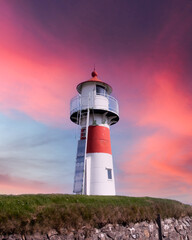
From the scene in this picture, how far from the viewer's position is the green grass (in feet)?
29.8

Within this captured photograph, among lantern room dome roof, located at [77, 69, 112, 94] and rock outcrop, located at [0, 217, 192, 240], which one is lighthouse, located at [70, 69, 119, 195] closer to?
lantern room dome roof, located at [77, 69, 112, 94]

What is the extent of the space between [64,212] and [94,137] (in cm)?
1098

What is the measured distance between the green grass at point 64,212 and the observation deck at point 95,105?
965 cm

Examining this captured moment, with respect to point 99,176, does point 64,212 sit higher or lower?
lower

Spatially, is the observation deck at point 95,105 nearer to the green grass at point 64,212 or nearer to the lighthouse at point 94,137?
the lighthouse at point 94,137

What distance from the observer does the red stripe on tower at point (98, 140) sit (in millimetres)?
20469

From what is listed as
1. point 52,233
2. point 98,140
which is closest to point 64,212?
point 52,233

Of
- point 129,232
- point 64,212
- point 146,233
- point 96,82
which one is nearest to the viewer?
point 64,212

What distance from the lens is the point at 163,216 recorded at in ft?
46.6

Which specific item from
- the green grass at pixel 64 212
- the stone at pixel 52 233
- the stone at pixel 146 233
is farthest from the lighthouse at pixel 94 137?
the stone at pixel 52 233

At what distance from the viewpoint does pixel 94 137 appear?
819 inches

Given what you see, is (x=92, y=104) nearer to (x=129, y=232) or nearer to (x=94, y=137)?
(x=94, y=137)

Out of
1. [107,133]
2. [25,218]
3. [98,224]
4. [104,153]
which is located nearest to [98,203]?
[98,224]

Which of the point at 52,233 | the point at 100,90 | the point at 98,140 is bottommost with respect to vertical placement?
the point at 52,233
